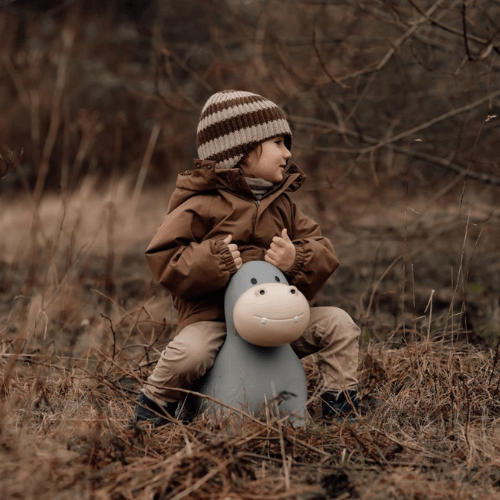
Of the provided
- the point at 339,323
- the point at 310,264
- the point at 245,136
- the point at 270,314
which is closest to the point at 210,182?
the point at 245,136

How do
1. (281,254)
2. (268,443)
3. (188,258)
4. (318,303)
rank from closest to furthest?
(268,443)
(188,258)
(281,254)
(318,303)

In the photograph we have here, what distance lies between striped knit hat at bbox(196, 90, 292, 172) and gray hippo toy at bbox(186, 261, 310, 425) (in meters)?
0.45

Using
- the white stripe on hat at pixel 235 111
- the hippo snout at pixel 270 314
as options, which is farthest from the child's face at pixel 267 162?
the hippo snout at pixel 270 314

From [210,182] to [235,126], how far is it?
232 millimetres

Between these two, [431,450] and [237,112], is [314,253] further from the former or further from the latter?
[431,450]

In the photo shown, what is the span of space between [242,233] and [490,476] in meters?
1.18

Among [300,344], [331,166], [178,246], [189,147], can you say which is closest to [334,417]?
[300,344]

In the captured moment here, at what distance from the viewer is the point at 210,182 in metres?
2.73

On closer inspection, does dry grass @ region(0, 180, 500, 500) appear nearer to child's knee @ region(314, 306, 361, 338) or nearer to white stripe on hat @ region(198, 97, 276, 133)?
child's knee @ region(314, 306, 361, 338)

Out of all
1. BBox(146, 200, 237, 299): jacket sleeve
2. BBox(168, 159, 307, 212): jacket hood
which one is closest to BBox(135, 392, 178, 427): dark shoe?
BBox(146, 200, 237, 299): jacket sleeve

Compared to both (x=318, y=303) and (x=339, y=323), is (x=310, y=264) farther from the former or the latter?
(x=318, y=303)

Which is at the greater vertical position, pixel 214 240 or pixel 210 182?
pixel 210 182

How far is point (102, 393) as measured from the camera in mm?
3051

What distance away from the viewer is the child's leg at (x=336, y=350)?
278 cm
